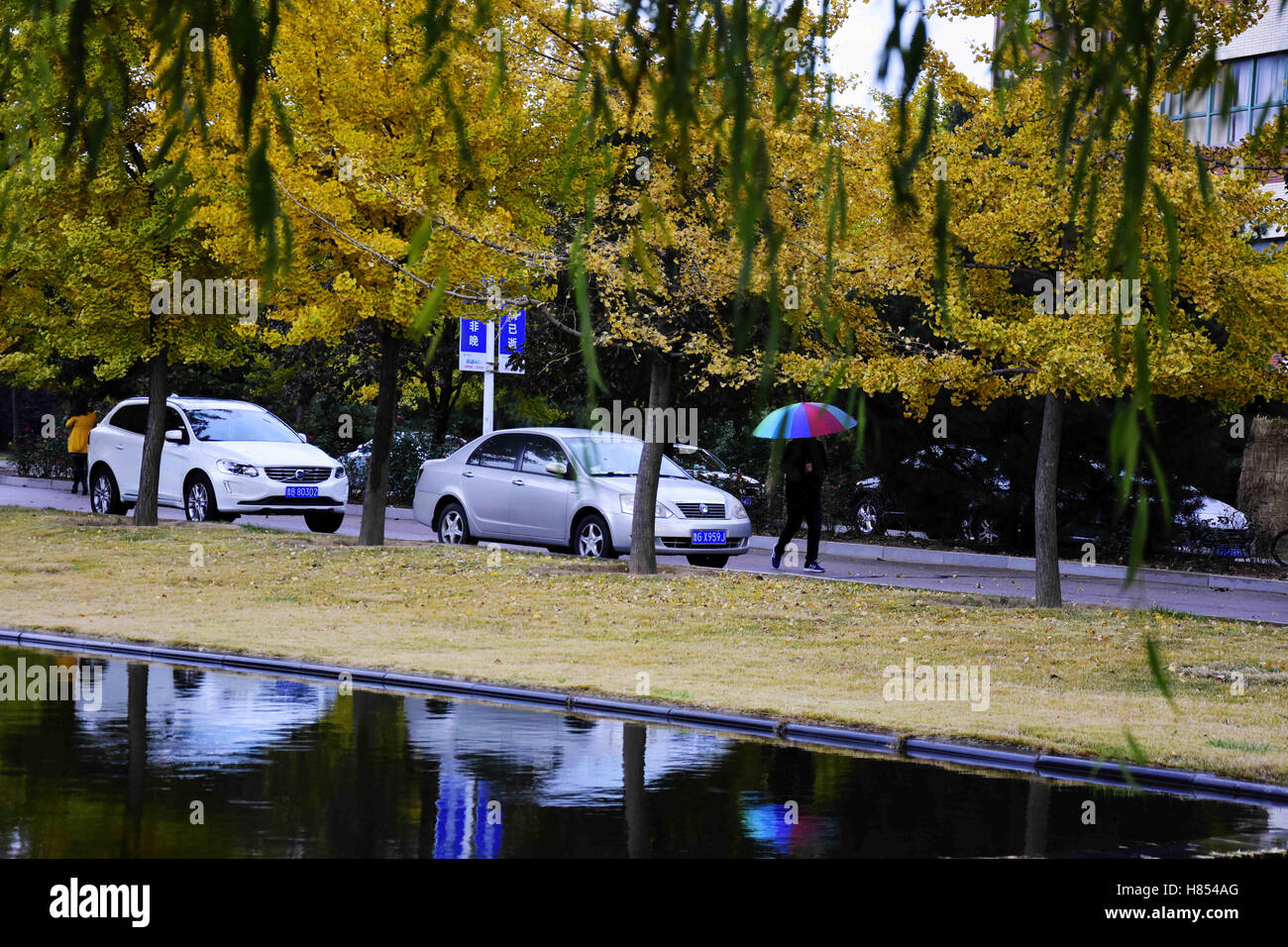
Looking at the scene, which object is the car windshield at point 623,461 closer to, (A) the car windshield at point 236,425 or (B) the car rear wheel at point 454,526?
(B) the car rear wheel at point 454,526

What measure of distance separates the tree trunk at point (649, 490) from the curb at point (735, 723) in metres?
6.66

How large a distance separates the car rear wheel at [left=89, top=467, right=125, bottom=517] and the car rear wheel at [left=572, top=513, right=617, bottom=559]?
930cm

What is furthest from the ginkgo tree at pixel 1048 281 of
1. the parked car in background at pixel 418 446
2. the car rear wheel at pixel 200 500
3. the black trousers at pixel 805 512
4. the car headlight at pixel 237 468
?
the parked car in background at pixel 418 446

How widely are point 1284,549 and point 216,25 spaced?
23629 mm

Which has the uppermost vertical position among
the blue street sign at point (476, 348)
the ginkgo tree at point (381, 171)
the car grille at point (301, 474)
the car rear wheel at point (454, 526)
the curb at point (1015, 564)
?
the ginkgo tree at point (381, 171)

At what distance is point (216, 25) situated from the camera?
10.9 ft

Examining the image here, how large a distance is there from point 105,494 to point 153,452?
338 centimetres

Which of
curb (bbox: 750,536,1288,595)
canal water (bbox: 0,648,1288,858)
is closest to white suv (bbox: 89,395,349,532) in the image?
curb (bbox: 750,536,1288,595)

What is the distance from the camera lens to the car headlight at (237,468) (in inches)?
939

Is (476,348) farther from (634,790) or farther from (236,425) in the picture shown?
(634,790)

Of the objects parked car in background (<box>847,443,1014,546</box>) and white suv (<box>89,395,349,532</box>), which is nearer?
white suv (<box>89,395,349,532</box>)

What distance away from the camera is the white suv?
78.6 ft

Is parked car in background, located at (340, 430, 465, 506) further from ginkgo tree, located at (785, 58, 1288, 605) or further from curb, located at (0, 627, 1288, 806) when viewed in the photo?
curb, located at (0, 627, 1288, 806)
